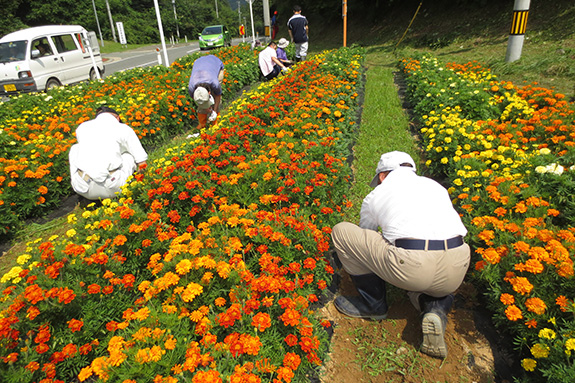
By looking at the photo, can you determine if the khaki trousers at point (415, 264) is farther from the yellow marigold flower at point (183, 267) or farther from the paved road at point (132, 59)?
the paved road at point (132, 59)

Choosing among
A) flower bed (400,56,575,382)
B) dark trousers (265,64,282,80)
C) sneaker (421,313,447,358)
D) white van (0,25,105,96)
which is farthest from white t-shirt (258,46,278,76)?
sneaker (421,313,447,358)

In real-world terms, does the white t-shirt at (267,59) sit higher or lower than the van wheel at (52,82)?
higher

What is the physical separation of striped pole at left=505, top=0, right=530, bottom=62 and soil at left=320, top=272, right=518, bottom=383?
298 inches

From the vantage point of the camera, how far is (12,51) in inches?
379

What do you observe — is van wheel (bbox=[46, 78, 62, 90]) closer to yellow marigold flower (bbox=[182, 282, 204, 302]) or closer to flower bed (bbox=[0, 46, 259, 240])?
flower bed (bbox=[0, 46, 259, 240])

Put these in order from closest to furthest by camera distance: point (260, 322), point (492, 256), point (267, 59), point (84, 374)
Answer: point (84, 374) → point (260, 322) → point (492, 256) → point (267, 59)

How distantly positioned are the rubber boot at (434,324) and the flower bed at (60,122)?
4382 millimetres

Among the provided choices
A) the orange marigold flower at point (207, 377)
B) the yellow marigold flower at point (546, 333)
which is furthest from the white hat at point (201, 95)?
the yellow marigold flower at point (546, 333)

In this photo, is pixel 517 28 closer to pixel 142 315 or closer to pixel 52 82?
pixel 142 315

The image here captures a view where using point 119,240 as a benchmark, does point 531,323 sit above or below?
below

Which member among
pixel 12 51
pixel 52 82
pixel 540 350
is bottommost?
pixel 540 350

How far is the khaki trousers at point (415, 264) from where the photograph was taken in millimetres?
2158

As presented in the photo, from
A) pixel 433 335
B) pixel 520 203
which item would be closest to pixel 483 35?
pixel 520 203

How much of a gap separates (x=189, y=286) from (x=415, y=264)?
1422 millimetres
